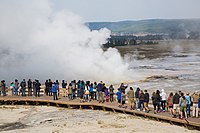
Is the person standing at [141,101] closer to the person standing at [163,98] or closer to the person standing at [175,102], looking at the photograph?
the person standing at [163,98]

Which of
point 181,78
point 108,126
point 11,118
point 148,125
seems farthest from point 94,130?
point 181,78

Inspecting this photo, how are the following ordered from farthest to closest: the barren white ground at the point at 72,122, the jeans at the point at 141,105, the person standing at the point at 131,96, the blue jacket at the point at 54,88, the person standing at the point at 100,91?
1. the blue jacket at the point at 54,88
2. the person standing at the point at 100,91
3. the person standing at the point at 131,96
4. the jeans at the point at 141,105
5. the barren white ground at the point at 72,122

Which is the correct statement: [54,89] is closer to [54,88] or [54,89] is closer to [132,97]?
[54,88]

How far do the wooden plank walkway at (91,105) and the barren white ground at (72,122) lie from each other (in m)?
0.28

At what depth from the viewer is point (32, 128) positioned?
20.0 metres

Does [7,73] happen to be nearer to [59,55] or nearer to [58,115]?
[59,55]

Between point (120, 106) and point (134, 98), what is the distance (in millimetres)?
1045

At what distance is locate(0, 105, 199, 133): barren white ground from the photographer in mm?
19219

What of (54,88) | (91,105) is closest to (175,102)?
(91,105)

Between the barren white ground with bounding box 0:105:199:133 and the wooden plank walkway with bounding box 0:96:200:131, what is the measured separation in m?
0.28

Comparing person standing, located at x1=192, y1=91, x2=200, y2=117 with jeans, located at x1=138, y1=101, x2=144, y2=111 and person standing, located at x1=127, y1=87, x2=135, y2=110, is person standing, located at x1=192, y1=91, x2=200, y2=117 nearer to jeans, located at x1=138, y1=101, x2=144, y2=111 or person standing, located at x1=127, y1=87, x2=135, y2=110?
jeans, located at x1=138, y1=101, x2=144, y2=111

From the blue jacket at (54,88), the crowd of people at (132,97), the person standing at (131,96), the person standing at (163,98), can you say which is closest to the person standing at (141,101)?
the crowd of people at (132,97)

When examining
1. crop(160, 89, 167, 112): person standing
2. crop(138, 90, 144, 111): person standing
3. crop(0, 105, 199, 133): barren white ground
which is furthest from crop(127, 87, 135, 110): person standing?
crop(160, 89, 167, 112): person standing

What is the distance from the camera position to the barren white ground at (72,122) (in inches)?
757
